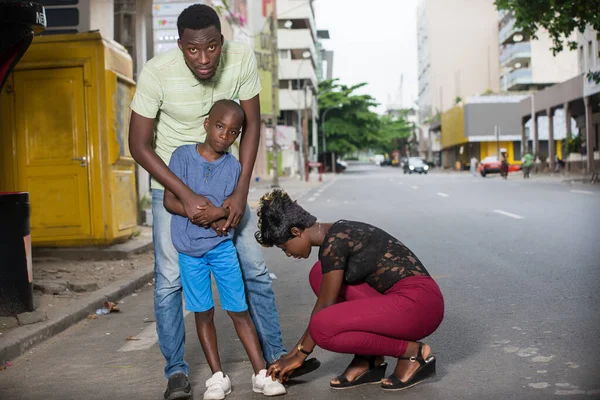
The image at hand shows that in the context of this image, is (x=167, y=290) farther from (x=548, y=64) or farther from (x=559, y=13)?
(x=548, y=64)

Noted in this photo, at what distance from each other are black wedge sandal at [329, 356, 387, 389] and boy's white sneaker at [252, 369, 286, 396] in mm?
301

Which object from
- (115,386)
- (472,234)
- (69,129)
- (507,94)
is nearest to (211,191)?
(115,386)

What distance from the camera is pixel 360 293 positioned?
165 inches

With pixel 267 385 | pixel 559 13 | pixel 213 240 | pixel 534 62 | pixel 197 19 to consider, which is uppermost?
pixel 534 62

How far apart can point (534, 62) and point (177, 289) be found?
7529cm

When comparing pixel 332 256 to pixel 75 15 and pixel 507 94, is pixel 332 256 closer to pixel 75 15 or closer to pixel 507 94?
pixel 75 15

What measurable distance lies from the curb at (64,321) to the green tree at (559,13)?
48.5ft

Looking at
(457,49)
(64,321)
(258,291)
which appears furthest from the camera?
(457,49)

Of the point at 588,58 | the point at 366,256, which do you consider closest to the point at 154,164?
the point at 366,256

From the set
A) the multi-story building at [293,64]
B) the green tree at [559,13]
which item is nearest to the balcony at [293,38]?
the multi-story building at [293,64]

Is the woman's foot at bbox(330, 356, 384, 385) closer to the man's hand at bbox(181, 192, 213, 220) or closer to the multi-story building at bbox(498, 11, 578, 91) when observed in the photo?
the man's hand at bbox(181, 192, 213, 220)

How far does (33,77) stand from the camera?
1002 centimetres

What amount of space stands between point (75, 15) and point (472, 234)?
21.3ft

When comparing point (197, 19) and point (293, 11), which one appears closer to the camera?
point (197, 19)
